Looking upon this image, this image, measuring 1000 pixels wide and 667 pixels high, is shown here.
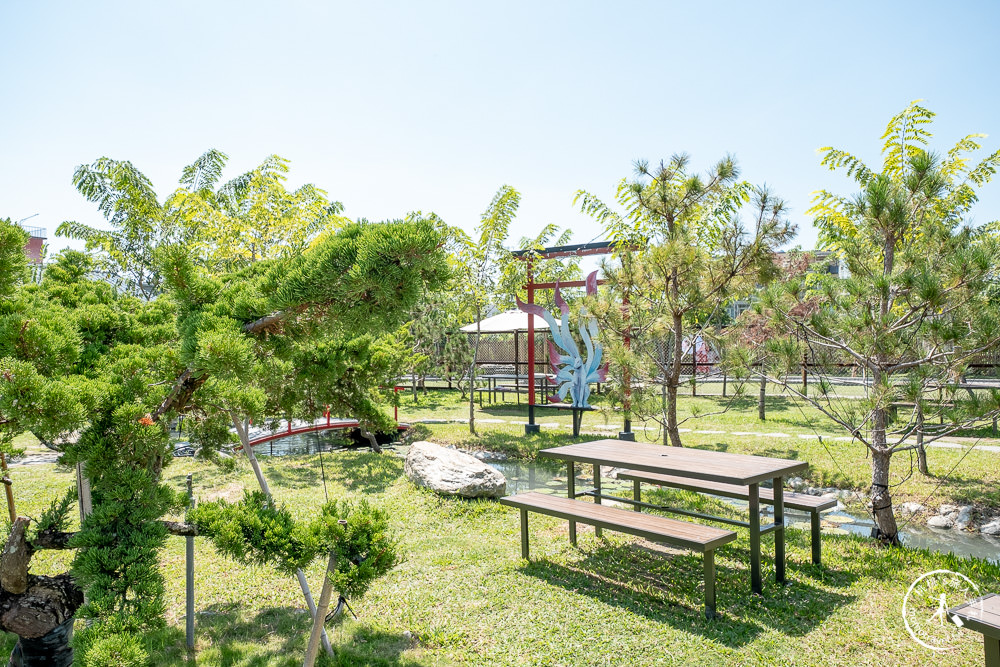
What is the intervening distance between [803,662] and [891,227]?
332 centimetres

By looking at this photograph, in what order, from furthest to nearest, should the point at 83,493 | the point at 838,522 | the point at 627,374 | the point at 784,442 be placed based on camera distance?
the point at 784,442
the point at 627,374
the point at 838,522
the point at 83,493

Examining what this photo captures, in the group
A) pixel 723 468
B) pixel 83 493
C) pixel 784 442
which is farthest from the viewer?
pixel 784 442

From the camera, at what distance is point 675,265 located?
7250mm

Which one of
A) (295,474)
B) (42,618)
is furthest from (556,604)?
(295,474)

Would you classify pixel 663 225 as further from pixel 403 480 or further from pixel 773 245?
pixel 403 480

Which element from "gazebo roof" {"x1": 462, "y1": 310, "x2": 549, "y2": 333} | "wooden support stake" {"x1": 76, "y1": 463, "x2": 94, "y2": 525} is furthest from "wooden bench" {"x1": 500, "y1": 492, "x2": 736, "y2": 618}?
"gazebo roof" {"x1": 462, "y1": 310, "x2": 549, "y2": 333}

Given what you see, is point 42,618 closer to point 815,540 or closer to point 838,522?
point 815,540

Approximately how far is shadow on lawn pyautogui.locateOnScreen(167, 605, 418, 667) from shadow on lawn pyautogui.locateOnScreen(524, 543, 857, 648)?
1401mm

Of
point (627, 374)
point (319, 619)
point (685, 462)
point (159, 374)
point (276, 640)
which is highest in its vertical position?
point (159, 374)

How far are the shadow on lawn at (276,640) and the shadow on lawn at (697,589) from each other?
140 centimetres

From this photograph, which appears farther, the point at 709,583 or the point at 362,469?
the point at 362,469

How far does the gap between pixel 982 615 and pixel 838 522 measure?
429cm

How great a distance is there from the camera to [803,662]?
323 centimetres

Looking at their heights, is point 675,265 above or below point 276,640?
above
